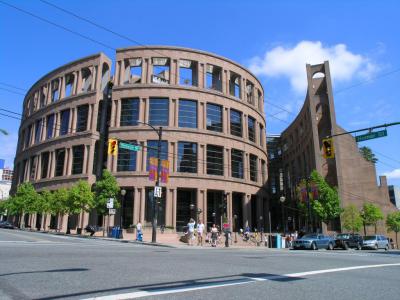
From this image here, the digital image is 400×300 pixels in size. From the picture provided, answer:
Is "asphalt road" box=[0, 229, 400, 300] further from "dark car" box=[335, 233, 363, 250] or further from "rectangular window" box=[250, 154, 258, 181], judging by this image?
"rectangular window" box=[250, 154, 258, 181]

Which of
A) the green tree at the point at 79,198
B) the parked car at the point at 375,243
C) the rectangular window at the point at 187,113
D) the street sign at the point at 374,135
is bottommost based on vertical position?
the parked car at the point at 375,243

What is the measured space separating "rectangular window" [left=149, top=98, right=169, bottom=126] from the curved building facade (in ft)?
0.46

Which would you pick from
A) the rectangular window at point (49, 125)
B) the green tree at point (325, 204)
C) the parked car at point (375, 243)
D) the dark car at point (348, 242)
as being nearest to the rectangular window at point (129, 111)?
the rectangular window at point (49, 125)

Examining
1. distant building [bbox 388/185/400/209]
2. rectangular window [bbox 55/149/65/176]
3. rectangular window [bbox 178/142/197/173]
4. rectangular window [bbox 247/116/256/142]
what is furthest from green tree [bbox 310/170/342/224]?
distant building [bbox 388/185/400/209]

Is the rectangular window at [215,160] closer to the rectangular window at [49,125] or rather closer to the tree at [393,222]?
the rectangular window at [49,125]

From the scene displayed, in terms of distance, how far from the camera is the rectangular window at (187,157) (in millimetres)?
49312

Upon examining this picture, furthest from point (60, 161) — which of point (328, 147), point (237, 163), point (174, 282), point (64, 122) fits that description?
point (174, 282)

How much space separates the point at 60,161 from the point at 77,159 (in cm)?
447

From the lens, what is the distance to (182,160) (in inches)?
1946

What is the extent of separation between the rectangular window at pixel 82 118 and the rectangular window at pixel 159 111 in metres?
10.7

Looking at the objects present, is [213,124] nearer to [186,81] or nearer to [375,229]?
[186,81]

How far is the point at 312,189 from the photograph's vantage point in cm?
4053

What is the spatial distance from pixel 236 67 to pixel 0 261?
173ft

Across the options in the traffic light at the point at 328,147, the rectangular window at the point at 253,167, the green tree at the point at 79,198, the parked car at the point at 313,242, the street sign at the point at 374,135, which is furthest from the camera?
the rectangular window at the point at 253,167
